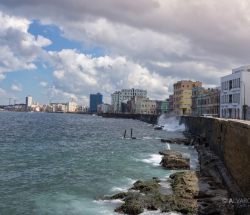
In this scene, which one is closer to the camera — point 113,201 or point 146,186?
point 113,201

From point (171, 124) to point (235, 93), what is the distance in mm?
52267

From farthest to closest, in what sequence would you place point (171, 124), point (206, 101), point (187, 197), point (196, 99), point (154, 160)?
point (196, 99)
point (171, 124)
point (206, 101)
point (154, 160)
point (187, 197)

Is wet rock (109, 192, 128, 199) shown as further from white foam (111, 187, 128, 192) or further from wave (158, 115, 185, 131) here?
wave (158, 115, 185, 131)

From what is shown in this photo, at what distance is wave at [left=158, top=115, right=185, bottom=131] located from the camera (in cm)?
13374

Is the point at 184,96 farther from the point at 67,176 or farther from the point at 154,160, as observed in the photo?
the point at 67,176

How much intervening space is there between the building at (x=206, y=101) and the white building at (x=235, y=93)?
51.0ft

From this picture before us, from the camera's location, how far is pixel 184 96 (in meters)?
184

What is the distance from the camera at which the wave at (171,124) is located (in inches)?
5265

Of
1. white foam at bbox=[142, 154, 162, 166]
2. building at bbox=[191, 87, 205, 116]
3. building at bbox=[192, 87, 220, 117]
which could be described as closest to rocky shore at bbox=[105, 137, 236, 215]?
white foam at bbox=[142, 154, 162, 166]

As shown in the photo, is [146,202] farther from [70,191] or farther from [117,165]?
[117,165]

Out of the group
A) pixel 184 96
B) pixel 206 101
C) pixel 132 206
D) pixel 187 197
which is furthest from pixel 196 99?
pixel 132 206

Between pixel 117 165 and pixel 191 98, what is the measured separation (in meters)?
133

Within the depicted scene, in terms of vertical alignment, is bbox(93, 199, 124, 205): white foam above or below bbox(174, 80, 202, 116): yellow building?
below

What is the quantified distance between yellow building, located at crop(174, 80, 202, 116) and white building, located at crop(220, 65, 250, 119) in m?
74.0
